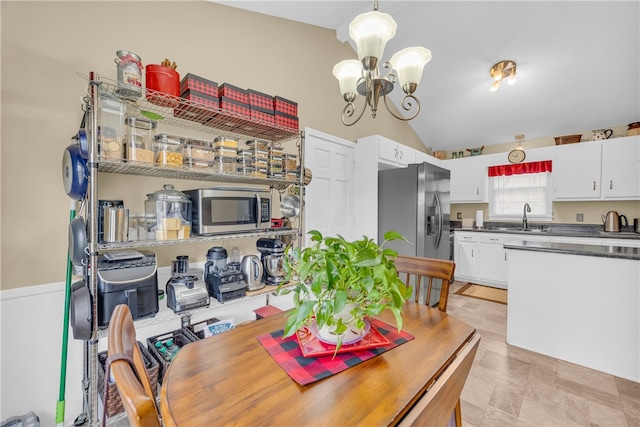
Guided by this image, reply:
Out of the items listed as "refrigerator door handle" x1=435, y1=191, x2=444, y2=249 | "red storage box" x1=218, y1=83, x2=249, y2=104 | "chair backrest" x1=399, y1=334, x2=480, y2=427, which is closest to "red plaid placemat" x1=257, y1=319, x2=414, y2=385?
"chair backrest" x1=399, y1=334, x2=480, y2=427

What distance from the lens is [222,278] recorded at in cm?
173

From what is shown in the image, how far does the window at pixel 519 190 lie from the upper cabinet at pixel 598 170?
0.20 metres

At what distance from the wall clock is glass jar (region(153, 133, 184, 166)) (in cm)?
483

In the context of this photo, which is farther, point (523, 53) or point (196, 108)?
point (523, 53)

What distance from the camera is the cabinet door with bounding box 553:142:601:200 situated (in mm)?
3738

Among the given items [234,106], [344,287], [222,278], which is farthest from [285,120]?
[344,287]

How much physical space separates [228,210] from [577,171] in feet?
15.7

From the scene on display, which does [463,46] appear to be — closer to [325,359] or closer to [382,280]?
[382,280]

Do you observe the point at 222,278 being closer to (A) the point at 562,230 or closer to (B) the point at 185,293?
(B) the point at 185,293

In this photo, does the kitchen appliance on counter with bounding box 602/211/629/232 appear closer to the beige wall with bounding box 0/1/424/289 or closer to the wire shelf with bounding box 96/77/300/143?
the wire shelf with bounding box 96/77/300/143

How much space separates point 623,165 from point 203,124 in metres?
5.06

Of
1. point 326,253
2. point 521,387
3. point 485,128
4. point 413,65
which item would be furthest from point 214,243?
point 485,128

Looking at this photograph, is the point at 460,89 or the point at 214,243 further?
the point at 460,89

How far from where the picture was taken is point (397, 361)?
87cm
